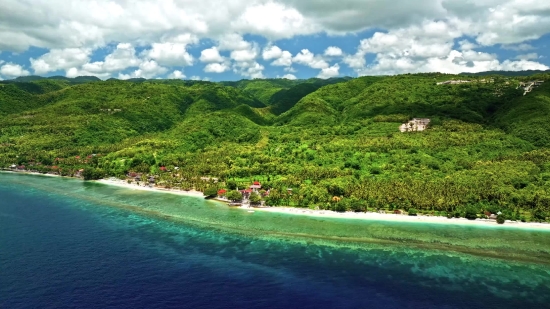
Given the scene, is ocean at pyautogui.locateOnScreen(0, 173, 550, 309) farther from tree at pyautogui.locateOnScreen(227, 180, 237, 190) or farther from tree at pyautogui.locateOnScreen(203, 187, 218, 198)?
tree at pyautogui.locateOnScreen(227, 180, 237, 190)

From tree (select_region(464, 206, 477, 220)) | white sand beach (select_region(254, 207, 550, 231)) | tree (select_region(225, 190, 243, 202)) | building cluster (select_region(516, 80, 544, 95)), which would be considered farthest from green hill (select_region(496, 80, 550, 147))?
tree (select_region(225, 190, 243, 202))

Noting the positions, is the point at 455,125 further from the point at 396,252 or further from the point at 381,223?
the point at 396,252

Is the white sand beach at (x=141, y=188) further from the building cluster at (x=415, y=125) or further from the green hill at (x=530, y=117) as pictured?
the green hill at (x=530, y=117)

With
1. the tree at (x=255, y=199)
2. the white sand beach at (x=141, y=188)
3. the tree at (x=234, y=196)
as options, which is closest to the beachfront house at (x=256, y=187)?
the tree at (x=234, y=196)

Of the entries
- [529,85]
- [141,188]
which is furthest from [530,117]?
[141,188]

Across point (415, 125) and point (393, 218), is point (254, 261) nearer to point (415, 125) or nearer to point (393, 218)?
point (393, 218)

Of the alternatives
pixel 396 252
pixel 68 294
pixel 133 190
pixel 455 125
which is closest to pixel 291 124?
pixel 455 125
